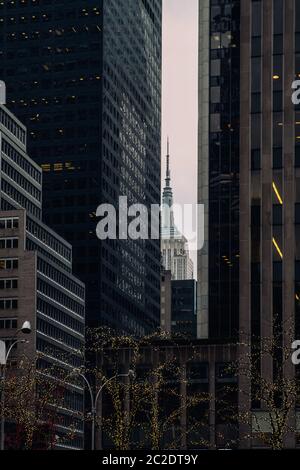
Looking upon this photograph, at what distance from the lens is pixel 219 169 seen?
125125mm

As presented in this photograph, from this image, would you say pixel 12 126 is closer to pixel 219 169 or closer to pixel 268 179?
pixel 219 169

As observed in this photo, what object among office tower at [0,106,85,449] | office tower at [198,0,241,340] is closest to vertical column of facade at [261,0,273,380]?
office tower at [198,0,241,340]

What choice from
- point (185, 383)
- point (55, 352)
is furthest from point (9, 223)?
point (185, 383)

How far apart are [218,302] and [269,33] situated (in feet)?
101

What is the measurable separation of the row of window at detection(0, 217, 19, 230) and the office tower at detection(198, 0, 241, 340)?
183 feet

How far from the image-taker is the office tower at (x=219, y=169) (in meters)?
110

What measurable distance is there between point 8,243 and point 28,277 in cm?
666

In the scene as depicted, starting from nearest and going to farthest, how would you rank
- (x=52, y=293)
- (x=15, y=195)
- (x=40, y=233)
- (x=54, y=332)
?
(x=54, y=332)
(x=52, y=293)
(x=40, y=233)
(x=15, y=195)

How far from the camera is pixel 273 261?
88375mm

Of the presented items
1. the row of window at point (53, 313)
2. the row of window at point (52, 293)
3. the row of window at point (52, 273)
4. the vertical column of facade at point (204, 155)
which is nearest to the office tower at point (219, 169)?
the vertical column of facade at point (204, 155)

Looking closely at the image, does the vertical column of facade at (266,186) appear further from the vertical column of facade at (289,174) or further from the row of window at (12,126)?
the row of window at (12,126)

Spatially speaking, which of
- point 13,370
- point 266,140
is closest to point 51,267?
point 13,370
